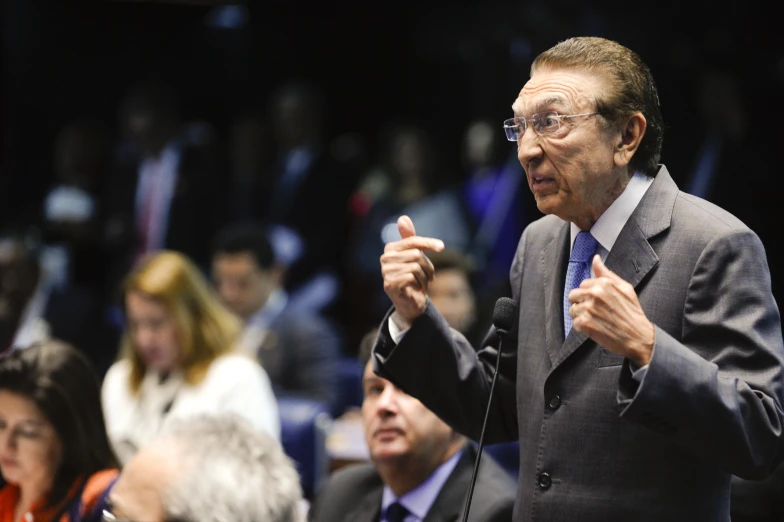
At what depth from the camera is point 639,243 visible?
1648mm

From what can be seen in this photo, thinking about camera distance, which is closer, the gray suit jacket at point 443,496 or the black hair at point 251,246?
the gray suit jacket at point 443,496

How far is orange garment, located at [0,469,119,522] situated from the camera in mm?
2303

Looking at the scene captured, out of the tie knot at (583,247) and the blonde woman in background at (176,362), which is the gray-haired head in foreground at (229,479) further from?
the blonde woman in background at (176,362)

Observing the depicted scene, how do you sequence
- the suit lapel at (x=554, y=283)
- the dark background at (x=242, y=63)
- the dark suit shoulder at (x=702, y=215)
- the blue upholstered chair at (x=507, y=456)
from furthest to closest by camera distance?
the dark background at (x=242, y=63)
the blue upholstered chair at (x=507, y=456)
the suit lapel at (x=554, y=283)
the dark suit shoulder at (x=702, y=215)

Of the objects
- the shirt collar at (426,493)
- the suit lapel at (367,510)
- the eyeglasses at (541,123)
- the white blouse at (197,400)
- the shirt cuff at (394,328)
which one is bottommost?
the white blouse at (197,400)

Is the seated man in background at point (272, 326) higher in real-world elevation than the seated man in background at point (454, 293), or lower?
lower

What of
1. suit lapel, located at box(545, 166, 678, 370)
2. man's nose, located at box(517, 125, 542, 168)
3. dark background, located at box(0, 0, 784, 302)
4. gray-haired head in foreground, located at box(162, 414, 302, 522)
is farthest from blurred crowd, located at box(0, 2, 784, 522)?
man's nose, located at box(517, 125, 542, 168)

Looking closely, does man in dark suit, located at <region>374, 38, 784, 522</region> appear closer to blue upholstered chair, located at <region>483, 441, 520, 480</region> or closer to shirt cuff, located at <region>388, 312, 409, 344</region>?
shirt cuff, located at <region>388, 312, 409, 344</region>

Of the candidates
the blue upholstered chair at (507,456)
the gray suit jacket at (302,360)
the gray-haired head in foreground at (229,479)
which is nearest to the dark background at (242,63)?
the gray suit jacket at (302,360)

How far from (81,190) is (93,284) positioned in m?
0.67

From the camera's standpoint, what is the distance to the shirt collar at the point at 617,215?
1.68 metres

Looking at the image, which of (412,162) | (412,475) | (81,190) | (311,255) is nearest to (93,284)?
(81,190)

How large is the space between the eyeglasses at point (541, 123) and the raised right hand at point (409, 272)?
224mm

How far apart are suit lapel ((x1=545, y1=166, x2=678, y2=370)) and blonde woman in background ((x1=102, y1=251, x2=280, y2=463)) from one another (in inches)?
80.7
